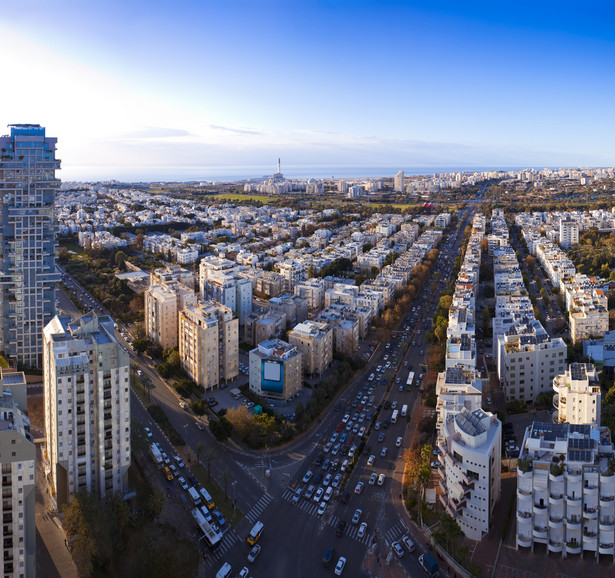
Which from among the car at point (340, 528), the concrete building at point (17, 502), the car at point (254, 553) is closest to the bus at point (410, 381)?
the car at point (340, 528)

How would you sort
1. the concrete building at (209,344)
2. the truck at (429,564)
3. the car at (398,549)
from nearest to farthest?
the truck at (429,564) → the car at (398,549) → the concrete building at (209,344)

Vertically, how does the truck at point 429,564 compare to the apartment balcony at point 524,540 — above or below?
below

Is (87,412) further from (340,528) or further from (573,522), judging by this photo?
(573,522)

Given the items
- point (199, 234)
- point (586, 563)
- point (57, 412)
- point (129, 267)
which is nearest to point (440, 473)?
point (586, 563)

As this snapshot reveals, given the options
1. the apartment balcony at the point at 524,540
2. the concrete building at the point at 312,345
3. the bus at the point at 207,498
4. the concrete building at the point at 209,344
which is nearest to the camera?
the apartment balcony at the point at 524,540

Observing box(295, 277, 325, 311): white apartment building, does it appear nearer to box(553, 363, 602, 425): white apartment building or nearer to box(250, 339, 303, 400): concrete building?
box(250, 339, 303, 400): concrete building

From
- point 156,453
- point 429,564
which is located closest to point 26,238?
point 156,453

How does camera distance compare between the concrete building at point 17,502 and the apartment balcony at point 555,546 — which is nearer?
the concrete building at point 17,502

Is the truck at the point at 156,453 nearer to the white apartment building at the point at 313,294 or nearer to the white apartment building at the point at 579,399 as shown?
the white apartment building at the point at 579,399
